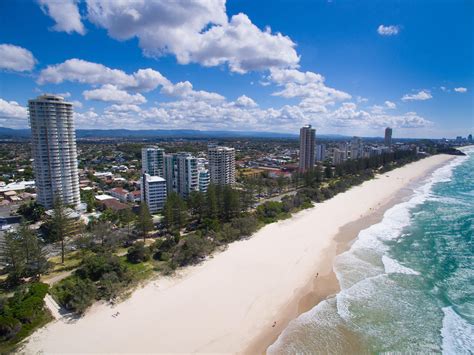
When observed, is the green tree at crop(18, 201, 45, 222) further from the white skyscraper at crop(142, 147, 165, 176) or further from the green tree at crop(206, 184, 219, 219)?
the green tree at crop(206, 184, 219, 219)

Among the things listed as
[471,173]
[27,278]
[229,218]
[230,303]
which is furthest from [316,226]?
[471,173]

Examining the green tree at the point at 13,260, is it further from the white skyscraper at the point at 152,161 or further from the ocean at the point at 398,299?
the white skyscraper at the point at 152,161

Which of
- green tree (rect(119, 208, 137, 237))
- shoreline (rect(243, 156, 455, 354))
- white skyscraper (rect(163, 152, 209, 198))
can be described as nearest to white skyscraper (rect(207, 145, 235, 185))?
white skyscraper (rect(163, 152, 209, 198))

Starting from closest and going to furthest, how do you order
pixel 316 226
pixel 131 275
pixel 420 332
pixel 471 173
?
pixel 420 332, pixel 131 275, pixel 316 226, pixel 471 173

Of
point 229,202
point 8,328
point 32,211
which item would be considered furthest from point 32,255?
point 229,202

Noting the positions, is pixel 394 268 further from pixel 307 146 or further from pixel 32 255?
pixel 307 146

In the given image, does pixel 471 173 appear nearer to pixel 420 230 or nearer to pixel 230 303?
pixel 420 230
